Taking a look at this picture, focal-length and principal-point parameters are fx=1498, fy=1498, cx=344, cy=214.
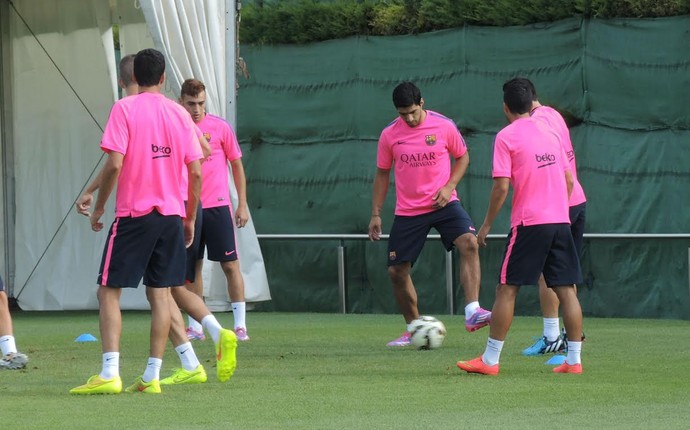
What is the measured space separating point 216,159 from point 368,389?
12.0 feet

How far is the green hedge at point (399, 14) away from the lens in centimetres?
1317

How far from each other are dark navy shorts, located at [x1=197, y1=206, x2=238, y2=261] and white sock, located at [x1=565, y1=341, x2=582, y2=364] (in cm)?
334

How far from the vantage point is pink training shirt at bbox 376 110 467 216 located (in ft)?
33.6

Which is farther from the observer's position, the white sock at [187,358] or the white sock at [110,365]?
the white sock at [187,358]

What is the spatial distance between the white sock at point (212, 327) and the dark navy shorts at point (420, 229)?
7.87 ft

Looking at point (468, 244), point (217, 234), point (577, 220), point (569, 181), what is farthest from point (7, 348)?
point (577, 220)

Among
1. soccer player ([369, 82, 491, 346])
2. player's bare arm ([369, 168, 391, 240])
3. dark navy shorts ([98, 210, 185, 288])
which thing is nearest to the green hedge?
soccer player ([369, 82, 491, 346])

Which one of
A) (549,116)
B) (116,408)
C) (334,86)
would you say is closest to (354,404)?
(116,408)

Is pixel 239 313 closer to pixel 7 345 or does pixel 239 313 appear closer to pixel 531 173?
pixel 7 345

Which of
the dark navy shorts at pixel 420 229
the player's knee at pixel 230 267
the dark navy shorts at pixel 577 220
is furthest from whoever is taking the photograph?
the player's knee at pixel 230 267

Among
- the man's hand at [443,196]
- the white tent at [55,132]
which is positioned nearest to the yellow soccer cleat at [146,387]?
the man's hand at [443,196]

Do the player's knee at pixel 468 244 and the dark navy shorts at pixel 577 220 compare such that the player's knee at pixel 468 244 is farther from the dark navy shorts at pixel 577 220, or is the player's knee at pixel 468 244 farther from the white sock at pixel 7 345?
the white sock at pixel 7 345

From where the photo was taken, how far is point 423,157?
10234mm

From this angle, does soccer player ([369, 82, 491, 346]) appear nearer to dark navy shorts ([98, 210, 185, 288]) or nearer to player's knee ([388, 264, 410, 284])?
player's knee ([388, 264, 410, 284])
